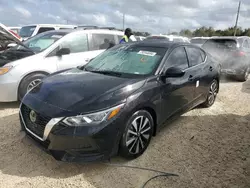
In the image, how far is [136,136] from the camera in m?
2.90

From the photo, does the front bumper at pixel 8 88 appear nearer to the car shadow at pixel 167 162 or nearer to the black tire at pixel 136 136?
the car shadow at pixel 167 162

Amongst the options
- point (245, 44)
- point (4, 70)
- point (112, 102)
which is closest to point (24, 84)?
point (4, 70)

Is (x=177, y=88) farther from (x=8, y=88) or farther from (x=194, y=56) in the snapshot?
(x=8, y=88)

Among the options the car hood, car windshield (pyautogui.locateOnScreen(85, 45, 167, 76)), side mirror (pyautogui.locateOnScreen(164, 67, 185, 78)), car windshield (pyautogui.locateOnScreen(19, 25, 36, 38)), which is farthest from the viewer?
car windshield (pyautogui.locateOnScreen(19, 25, 36, 38))

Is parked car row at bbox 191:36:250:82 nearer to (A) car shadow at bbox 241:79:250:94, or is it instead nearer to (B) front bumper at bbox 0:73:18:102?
(A) car shadow at bbox 241:79:250:94

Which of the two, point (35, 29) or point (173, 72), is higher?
point (35, 29)

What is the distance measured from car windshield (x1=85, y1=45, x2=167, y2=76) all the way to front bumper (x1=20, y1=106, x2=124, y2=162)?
40.6 inches

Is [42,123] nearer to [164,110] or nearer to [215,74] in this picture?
[164,110]

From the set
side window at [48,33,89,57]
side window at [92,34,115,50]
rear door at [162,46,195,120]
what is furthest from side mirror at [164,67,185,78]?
side window at [92,34,115,50]

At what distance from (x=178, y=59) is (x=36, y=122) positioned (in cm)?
244

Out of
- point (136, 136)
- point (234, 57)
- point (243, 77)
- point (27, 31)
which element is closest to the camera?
point (136, 136)

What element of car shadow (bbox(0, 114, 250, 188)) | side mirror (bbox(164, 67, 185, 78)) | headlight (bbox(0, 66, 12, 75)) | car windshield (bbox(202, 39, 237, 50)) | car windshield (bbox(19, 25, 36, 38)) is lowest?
car shadow (bbox(0, 114, 250, 188))

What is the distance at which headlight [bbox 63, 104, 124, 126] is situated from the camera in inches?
96.0

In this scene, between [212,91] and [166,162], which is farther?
[212,91]
